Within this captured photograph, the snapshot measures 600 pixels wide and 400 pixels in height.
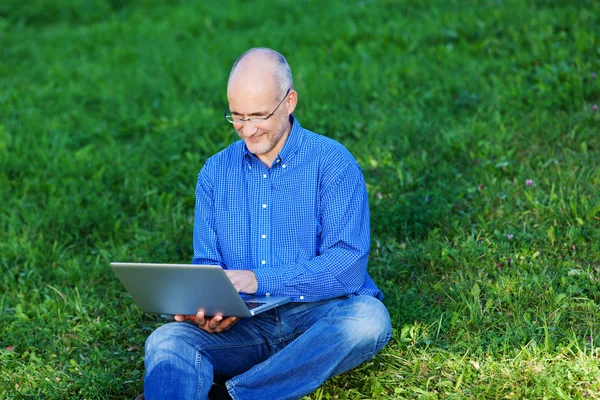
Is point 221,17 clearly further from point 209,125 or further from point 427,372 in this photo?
point 427,372

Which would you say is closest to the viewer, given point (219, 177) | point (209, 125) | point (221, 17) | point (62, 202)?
point (219, 177)

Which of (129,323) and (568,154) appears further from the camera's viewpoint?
(568,154)

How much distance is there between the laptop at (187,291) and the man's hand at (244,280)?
49mm

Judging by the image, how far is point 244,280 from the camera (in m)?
3.73

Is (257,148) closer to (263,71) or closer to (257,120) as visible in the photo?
(257,120)

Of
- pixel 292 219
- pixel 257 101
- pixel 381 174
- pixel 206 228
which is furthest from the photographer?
pixel 381 174

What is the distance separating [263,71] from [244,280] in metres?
0.97

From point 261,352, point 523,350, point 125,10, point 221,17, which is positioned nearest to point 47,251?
point 261,352

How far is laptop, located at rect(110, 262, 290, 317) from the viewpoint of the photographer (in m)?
3.36

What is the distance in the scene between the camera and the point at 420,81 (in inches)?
284

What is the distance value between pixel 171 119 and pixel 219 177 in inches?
130

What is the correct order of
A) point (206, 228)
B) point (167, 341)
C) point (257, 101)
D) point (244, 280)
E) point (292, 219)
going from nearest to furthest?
1. point (167, 341)
2. point (244, 280)
3. point (257, 101)
4. point (292, 219)
5. point (206, 228)

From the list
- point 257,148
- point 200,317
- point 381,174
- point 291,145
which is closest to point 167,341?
point 200,317

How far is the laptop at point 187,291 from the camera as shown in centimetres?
336
